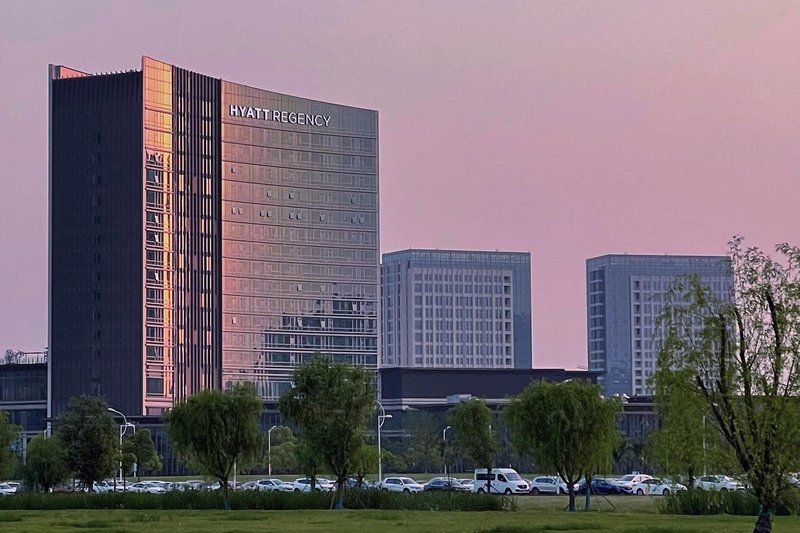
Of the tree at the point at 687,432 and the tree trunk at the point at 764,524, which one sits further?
the tree at the point at 687,432

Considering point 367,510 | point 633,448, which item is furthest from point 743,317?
point 633,448

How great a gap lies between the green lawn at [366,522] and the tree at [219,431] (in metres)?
9.13

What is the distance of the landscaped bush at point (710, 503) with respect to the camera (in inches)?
2810

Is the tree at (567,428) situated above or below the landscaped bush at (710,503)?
above

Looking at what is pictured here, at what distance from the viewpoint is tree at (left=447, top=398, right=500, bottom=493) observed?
11480cm

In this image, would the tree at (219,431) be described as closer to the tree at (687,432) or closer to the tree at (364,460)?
the tree at (364,460)

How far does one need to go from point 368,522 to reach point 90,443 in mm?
42832

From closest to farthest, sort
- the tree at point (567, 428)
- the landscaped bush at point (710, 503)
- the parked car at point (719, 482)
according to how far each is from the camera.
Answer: the parked car at point (719, 482) → the landscaped bush at point (710, 503) → the tree at point (567, 428)

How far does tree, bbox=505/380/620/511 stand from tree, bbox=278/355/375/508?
9195 millimetres

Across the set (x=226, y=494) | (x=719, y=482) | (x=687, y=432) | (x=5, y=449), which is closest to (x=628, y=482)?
(x=226, y=494)

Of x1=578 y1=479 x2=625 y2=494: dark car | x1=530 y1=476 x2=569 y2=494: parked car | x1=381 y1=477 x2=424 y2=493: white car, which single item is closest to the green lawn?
x1=578 y1=479 x2=625 y2=494: dark car

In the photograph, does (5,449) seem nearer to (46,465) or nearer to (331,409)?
(46,465)

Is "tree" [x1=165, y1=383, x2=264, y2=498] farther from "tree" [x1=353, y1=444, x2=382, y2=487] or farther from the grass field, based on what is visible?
the grass field

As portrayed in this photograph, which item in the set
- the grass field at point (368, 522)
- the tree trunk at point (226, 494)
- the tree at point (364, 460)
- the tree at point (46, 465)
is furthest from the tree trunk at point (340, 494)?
the tree at point (46, 465)
